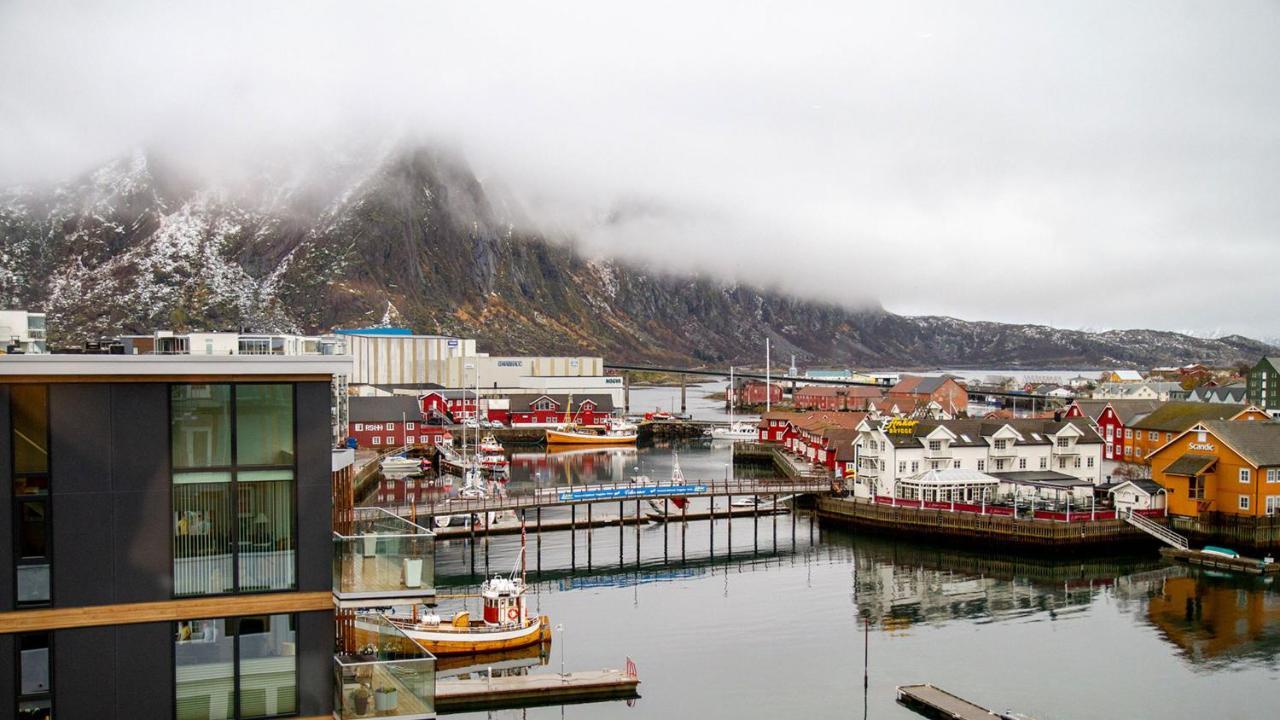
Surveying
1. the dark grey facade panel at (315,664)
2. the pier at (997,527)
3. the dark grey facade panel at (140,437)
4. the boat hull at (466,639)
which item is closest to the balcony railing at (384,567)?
the dark grey facade panel at (315,664)

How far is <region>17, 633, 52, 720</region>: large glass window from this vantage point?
25.5 feet

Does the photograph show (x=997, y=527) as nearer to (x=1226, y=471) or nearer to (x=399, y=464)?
(x=1226, y=471)

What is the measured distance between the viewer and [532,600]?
37.4 metres

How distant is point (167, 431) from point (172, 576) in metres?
1.08

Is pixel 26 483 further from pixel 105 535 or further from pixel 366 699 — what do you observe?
pixel 366 699

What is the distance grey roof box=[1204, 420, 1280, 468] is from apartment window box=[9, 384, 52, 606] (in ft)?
163

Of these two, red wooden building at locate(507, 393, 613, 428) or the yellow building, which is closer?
the yellow building

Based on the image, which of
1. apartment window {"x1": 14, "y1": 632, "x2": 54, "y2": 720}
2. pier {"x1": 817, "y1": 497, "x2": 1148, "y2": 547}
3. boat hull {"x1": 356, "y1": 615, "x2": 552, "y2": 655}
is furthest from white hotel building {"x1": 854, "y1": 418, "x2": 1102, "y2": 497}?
apartment window {"x1": 14, "y1": 632, "x2": 54, "y2": 720}

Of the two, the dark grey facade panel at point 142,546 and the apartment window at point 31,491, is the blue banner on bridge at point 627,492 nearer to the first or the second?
the dark grey facade panel at point 142,546

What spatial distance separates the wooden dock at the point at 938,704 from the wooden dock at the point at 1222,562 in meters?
21.7

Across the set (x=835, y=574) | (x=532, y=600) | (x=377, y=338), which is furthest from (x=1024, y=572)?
(x=377, y=338)

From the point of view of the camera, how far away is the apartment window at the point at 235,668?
8180 millimetres

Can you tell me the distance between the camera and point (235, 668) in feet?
27.3

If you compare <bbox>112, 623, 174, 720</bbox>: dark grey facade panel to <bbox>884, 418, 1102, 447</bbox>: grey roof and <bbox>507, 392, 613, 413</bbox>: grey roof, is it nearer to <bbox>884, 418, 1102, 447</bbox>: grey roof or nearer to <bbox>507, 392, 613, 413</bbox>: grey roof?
<bbox>884, 418, 1102, 447</bbox>: grey roof
